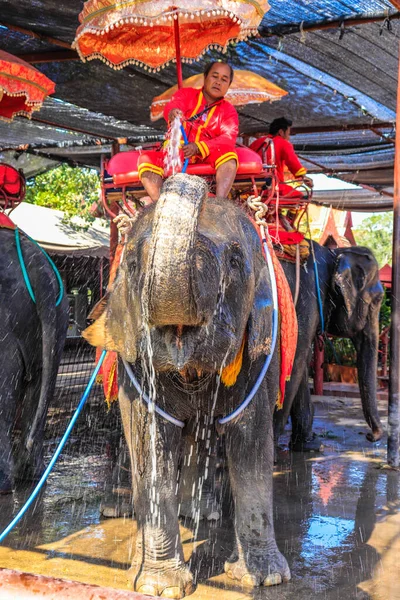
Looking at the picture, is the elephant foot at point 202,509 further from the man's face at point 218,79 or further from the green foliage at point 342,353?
the green foliage at point 342,353

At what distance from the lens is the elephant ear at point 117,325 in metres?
2.96

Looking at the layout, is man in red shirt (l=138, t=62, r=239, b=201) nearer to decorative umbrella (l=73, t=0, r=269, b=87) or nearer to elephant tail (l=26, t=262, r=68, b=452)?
decorative umbrella (l=73, t=0, r=269, b=87)

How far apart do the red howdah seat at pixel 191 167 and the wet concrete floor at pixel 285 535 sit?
6.24 ft

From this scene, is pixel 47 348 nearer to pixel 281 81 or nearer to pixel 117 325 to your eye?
pixel 117 325

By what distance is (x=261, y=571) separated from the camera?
3316 millimetres

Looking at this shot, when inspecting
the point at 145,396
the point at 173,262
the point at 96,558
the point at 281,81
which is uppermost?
the point at 281,81

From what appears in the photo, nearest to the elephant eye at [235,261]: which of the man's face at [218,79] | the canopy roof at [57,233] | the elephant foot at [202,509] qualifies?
the man's face at [218,79]

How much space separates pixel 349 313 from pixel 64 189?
1124cm

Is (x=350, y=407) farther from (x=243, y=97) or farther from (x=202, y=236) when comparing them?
(x=202, y=236)

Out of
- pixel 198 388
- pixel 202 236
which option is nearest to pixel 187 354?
pixel 202 236

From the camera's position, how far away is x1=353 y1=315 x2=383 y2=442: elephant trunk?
6.36 m

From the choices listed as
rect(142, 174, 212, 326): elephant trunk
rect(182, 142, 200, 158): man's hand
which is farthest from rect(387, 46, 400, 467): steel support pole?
rect(142, 174, 212, 326): elephant trunk

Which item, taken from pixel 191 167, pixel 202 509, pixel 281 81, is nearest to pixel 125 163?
pixel 191 167

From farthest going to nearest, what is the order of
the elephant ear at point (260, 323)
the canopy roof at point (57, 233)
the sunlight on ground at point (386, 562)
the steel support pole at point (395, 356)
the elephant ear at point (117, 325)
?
1. the canopy roof at point (57, 233)
2. the steel support pole at point (395, 356)
3. the sunlight on ground at point (386, 562)
4. the elephant ear at point (260, 323)
5. the elephant ear at point (117, 325)
